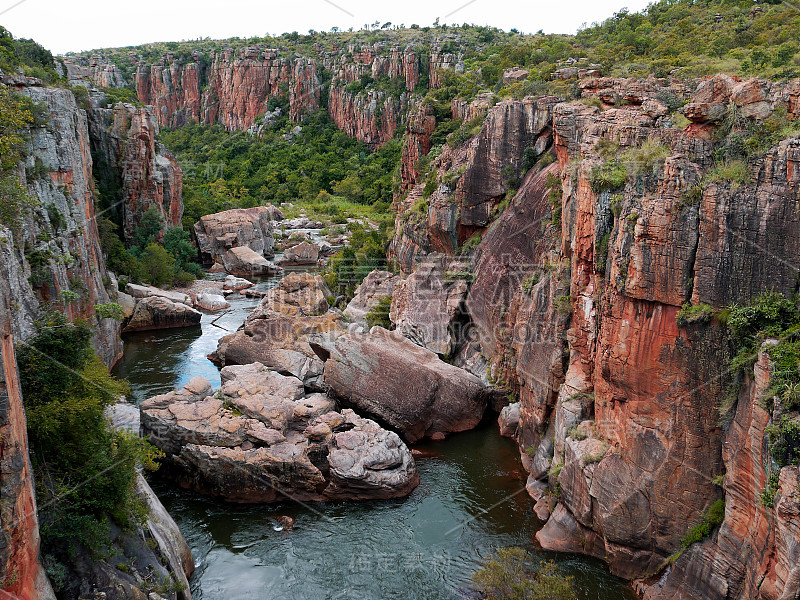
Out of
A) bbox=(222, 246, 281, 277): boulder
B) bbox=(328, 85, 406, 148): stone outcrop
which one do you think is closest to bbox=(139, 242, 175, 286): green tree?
bbox=(222, 246, 281, 277): boulder

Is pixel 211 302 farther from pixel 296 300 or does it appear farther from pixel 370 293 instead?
pixel 370 293

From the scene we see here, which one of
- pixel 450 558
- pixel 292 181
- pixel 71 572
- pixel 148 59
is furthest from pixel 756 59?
pixel 148 59

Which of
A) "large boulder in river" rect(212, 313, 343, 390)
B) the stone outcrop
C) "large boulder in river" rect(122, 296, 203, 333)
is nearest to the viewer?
"large boulder in river" rect(212, 313, 343, 390)

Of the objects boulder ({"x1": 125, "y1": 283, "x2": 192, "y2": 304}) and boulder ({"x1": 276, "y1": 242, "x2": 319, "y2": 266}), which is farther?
boulder ({"x1": 276, "y1": 242, "x2": 319, "y2": 266})

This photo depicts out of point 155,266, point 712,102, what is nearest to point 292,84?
point 155,266

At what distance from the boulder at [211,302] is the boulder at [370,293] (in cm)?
980

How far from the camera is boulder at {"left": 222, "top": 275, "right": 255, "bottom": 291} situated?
50.2 meters

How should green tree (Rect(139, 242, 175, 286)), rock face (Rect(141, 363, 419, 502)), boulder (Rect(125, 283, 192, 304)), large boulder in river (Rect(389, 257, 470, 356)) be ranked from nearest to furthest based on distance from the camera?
rock face (Rect(141, 363, 419, 502)), large boulder in river (Rect(389, 257, 470, 356)), boulder (Rect(125, 283, 192, 304)), green tree (Rect(139, 242, 175, 286))

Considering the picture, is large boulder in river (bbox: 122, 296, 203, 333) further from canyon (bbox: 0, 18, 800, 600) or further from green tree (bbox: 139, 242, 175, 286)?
green tree (bbox: 139, 242, 175, 286)

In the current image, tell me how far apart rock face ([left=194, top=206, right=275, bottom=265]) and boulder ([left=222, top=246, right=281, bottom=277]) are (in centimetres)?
152

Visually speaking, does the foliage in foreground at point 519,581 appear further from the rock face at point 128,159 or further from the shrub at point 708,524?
the rock face at point 128,159

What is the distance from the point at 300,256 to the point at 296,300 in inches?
913

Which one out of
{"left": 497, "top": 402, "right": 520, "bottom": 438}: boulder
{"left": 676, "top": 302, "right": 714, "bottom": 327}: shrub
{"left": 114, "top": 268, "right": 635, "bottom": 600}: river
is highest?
A: {"left": 676, "top": 302, "right": 714, "bottom": 327}: shrub

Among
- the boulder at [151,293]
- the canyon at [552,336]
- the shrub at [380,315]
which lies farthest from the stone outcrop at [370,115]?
the shrub at [380,315]
